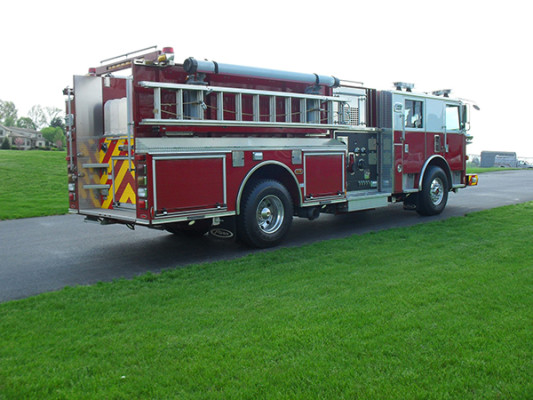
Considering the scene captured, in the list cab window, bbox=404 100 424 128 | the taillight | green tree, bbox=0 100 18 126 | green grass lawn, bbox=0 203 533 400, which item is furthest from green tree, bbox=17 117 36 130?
green grass lawn, bbox=0 203 533 400

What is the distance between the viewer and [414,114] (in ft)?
38.2

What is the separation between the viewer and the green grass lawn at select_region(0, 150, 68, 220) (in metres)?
13.1

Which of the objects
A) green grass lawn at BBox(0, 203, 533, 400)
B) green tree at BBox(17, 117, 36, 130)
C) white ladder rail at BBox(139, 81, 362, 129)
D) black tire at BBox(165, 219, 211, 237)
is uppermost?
green tree at BBox(17, 117, 36, 130)

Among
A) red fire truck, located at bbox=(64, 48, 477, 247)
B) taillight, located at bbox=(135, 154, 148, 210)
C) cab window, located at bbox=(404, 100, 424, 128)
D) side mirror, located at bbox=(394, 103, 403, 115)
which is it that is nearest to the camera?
taillight, located at bbox=(135, 154, 148, 210)

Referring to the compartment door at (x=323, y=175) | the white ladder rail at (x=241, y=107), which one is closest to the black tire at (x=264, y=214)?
the compartment door at (x=323, y=175)

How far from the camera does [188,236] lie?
381 inches

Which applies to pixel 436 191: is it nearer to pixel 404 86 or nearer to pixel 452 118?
pixel 452 118

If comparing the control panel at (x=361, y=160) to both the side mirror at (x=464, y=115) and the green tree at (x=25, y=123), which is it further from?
the green tree at (x=25, y=123)

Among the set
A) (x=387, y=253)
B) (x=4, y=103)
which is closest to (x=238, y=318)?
(x=387, y=253)

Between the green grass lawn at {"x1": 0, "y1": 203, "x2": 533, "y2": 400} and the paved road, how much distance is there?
87 cm

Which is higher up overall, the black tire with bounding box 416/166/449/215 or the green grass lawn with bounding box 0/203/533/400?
the black tire with bounding box 416/166/449/215

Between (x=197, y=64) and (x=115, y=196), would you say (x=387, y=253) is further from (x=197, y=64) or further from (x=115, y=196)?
(x=115, y=196)

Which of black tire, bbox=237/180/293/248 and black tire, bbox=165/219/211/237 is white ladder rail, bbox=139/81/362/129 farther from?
black tire, bbox=165/219/211/237

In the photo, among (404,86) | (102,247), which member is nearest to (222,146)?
(102,247)
